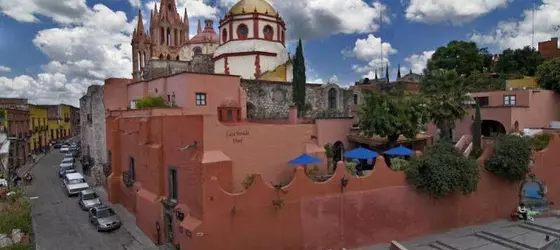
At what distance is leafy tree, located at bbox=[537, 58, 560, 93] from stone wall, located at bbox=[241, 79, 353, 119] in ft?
45.7

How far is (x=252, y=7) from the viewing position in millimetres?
34000

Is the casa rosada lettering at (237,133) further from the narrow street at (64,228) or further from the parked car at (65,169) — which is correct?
the parked car at (65,169)

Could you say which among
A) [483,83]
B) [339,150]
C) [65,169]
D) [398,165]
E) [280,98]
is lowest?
[65,169]

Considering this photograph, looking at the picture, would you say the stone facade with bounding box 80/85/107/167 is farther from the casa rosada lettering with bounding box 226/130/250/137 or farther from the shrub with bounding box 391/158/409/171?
the shrub with bounding box 391/158/409/171

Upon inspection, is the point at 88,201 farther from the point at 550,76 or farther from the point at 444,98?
the point at 550,76

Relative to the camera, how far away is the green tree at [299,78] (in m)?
28.1

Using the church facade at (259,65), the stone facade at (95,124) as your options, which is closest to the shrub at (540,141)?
the church facade at (259,65)

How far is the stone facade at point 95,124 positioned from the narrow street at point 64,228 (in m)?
3.89

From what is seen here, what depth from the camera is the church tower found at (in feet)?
170

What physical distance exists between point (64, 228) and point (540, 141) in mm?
25472

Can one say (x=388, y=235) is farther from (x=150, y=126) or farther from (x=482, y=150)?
(x=150, y=126)

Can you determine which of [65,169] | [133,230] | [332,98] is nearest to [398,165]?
[133,230]

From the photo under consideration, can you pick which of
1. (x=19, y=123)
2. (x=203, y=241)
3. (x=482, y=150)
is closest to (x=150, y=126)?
(x=203, y=241)

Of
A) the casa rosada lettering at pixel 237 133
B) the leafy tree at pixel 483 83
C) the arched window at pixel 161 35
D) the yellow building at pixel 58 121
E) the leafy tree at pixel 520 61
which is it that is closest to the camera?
the casa rosada lettering at pixel 237 133
